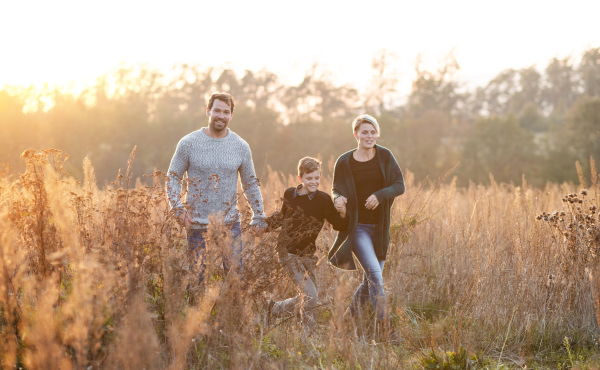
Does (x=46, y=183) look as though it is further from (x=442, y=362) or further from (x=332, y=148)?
(x=332, y=148)

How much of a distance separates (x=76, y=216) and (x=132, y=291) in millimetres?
1236

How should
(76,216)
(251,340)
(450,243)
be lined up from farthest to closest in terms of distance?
(450,243), (76,216), (251,340)

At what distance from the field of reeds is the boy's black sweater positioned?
0.78 ft

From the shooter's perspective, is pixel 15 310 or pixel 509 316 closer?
pixel 15 310

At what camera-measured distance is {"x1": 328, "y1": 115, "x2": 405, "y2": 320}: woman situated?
3750 mm

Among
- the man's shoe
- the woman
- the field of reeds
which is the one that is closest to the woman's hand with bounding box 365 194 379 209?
the woman

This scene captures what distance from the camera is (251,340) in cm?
270

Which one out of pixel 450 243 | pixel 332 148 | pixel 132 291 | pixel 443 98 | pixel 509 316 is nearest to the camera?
pixel 132 291

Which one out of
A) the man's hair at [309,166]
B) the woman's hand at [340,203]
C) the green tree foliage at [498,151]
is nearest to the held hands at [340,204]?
the woman's hand at [340,203]

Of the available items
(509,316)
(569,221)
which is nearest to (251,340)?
(509,316)

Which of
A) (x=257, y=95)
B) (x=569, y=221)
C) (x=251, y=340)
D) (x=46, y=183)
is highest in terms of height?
(x=257, y=95)

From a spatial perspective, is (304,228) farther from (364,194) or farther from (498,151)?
(498,151)

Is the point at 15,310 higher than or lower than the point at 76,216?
lower

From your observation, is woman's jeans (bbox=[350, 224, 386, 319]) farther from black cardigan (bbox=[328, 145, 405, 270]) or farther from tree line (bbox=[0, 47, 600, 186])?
tree line (bbox=[0, 47, 600, 186])
